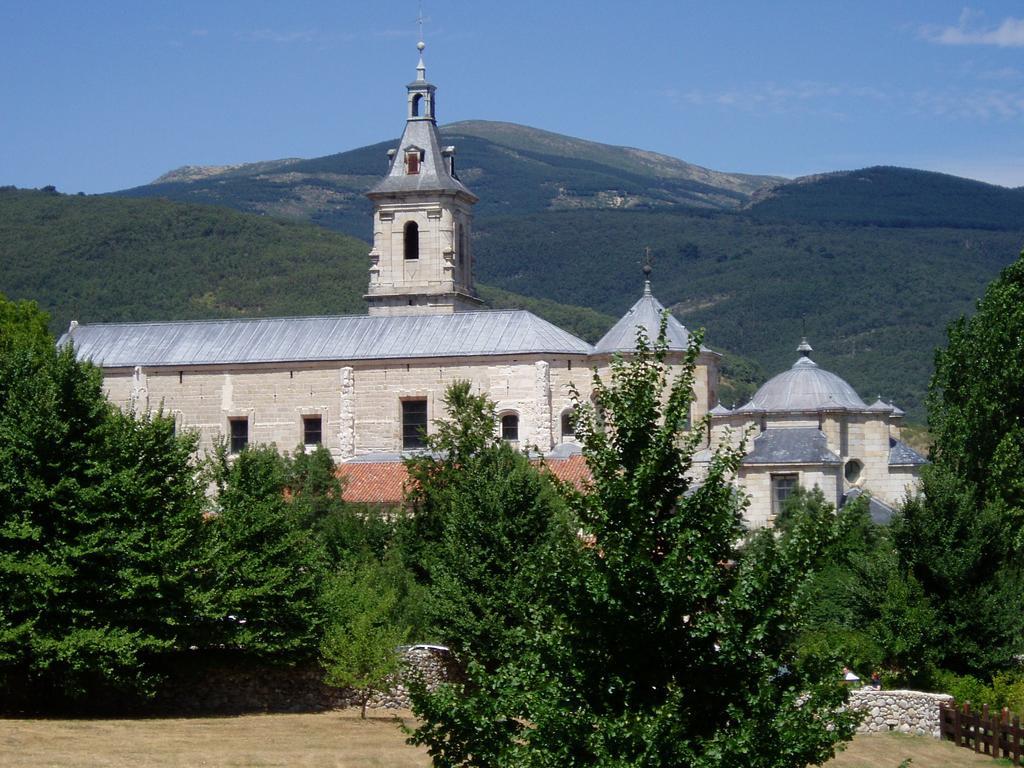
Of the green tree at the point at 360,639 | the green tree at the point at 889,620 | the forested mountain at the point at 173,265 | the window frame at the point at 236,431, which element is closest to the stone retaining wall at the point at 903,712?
the green tree at the point at 889,620

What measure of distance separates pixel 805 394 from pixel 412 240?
15514mm

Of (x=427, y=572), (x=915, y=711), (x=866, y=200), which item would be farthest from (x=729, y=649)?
(x=866, y=200)

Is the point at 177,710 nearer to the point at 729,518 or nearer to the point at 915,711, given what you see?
Result: the point at 915,711

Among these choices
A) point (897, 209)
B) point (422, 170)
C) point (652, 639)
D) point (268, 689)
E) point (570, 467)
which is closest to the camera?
point (652, 639)

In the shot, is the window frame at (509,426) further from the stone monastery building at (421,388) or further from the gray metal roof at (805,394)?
the gray metal roof at (805,394)

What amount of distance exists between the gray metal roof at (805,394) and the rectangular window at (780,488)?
310 cm

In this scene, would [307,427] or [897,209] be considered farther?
[897,209]

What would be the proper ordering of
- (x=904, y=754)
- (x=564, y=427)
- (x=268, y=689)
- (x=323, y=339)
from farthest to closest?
(x=323, y=339) → (x=564, y=427) → (x=268, y=689) → (x=904, y=754)

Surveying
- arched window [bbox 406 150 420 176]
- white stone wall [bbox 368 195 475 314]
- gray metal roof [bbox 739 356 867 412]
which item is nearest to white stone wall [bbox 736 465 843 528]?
gray metal roof [bbox 739 356 867 412]

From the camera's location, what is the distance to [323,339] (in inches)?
2083

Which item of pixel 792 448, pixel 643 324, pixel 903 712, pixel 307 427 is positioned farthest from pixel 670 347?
pixel 903 712

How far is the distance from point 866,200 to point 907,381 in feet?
260

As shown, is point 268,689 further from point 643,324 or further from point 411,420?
point 643,324

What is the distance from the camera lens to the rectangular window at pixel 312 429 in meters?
51.8
